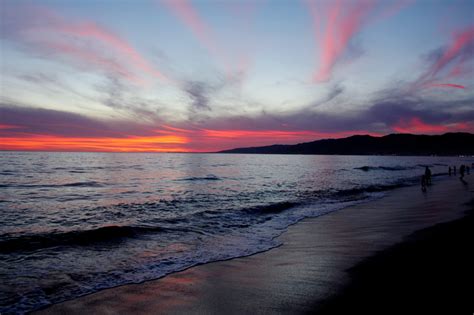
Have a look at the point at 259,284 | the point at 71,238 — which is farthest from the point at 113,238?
the point at 259,284

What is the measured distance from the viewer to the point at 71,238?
1175 cm

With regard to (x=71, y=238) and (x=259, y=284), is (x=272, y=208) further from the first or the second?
(x=259, y=284)

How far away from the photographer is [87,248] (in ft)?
34.8

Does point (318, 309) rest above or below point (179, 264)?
above

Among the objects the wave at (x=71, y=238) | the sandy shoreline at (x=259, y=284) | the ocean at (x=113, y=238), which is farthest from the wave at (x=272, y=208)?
the sandy shoreline at (x=259, y=284)

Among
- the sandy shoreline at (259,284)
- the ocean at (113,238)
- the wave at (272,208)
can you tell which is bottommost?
the wave at (272,208)

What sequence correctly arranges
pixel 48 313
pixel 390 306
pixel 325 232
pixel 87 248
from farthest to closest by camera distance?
pixel 325 232 → pixel 87 248 → pixel 48 313 → pixel 390 306

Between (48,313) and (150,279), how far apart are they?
2.31 m

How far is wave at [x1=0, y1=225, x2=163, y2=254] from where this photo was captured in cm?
1056

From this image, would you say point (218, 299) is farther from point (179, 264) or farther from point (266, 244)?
point (266, 244)

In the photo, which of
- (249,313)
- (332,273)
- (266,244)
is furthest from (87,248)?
(332,273)

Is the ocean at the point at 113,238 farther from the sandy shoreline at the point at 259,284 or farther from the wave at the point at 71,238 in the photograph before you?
the sandy shoreline at the point at 259,284

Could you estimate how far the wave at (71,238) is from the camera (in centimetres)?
1056

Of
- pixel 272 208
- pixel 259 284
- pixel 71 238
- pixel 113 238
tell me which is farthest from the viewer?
pixel 272 208
